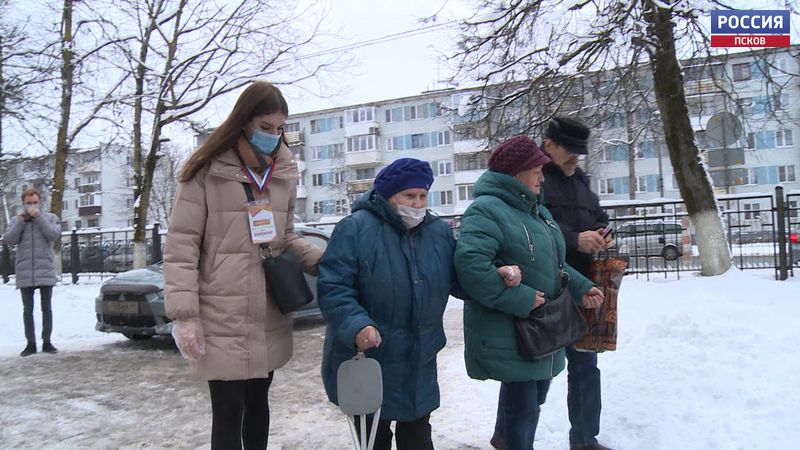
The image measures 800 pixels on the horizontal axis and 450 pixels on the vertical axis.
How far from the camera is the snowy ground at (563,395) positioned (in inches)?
137

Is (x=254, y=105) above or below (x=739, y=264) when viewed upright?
above

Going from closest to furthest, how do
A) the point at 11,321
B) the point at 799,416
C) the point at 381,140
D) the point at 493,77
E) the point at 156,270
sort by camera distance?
the point at 799,416 → the point at 156,270 → the point at 11,321 → the point at 493,77 → the point at 381,140

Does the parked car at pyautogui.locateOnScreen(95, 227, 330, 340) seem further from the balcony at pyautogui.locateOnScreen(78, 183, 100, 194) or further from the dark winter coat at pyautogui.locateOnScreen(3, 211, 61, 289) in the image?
the balcony at pyautogui.locateOnScreen(78, 183, 100, 194)

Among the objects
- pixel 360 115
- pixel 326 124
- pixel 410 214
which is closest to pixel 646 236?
pixel 410 214

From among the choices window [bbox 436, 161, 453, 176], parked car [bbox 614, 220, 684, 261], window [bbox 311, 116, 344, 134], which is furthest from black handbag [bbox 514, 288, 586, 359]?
window [bbox 311, 116, 344, 134]

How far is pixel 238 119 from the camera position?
2449 millimetres

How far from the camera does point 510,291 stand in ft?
8.50

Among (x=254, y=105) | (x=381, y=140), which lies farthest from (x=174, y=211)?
(x=381, y=140)

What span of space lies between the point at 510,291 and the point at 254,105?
A: 4.48ft

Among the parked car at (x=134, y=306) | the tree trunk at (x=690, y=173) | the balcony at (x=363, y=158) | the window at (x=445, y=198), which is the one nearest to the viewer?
the parked car at (x=134, y=306)

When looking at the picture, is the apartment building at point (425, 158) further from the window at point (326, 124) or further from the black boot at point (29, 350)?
the black boot at point (29, 350)

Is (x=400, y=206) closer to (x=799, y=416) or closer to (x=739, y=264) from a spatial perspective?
(x=799, y=416)

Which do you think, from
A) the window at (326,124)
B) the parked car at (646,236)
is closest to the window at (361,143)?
the window at (326,124)

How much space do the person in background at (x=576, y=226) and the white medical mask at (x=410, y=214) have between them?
1.10 meters
